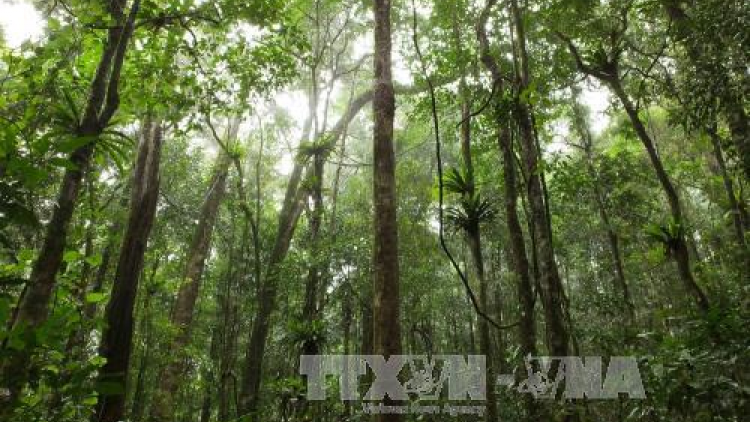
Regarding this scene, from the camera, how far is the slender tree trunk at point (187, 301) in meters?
8.95

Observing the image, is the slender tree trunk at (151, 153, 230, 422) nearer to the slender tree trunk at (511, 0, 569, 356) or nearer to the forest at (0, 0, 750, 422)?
the forest at (0, 0, 750, 422)

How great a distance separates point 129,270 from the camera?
Result: 5223mm

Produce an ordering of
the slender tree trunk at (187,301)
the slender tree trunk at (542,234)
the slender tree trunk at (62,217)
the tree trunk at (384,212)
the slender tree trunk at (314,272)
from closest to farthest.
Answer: the slender tree trunk at (62,217) → the tree trunk at (384,212) → the slender tree trunk at (542,234) → the slender tree trunk at (314,272) → the slender tree trunk at (187,301)

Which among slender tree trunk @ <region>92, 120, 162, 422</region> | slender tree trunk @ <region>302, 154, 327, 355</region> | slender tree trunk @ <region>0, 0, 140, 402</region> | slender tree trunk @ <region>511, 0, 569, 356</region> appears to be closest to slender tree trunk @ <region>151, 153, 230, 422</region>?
slender tree trunk @ <region>302, 154, 327, 355</region>

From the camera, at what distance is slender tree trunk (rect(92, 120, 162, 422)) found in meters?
4.53

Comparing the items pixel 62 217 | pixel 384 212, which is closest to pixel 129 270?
pixel 62 217

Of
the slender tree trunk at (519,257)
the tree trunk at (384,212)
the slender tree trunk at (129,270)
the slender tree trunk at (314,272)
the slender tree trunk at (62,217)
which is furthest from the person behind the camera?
the slender tree trunk at (314,272)

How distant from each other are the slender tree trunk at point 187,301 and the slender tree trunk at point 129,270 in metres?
3.25

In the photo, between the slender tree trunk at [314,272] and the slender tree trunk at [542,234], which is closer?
the slender tree trunk at [542,234]

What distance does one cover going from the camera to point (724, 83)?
16.3 feet

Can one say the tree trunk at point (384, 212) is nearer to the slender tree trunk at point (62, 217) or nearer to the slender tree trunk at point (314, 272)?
the slender tree trunk at point (62, 217)

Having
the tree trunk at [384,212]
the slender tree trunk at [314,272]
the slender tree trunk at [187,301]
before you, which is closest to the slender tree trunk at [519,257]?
the tree trunk at [384,212]

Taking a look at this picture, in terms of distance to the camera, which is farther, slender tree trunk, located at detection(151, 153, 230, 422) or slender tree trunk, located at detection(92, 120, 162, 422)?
slender tree trunk, located at detection(151, 153, 230, 422)

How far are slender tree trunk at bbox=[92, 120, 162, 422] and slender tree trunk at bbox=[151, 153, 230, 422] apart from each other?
325 cm
